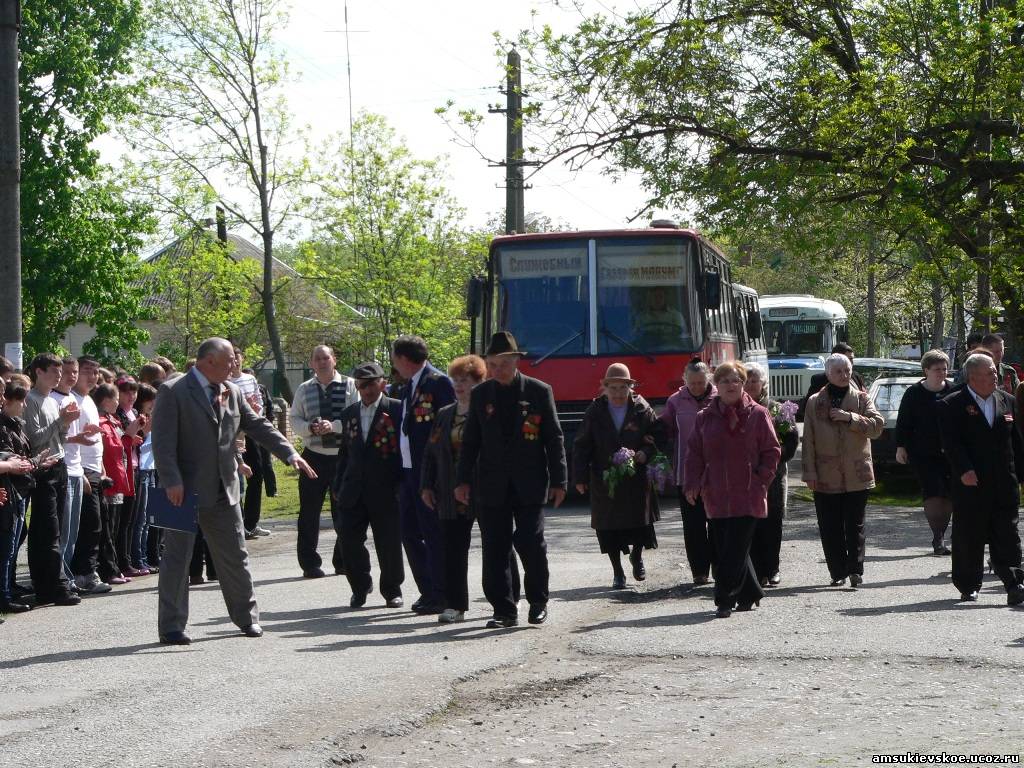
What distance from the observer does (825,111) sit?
20.5 m

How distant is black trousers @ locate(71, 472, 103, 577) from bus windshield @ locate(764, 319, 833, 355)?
33171mm

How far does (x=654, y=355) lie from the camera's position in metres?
18.5

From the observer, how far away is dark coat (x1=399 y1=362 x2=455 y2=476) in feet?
34.2

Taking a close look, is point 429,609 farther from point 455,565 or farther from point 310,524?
point 310,524

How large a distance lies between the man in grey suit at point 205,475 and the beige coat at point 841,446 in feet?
14.7

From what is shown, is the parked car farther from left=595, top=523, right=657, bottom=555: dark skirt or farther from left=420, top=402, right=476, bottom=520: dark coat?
left=420, top=402, right=476, bottom=520: dark coat

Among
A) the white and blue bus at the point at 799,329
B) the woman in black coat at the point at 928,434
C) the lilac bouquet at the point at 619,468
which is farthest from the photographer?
the white and blue bus at the point at 799,329

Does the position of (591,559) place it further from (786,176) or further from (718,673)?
(786,176)

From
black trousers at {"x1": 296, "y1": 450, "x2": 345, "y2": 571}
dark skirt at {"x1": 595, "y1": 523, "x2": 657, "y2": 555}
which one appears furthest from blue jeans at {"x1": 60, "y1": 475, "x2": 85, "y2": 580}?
→ dark skirt at {"x1": 595, "y1": 523, "x2": 657, "y2": 555}

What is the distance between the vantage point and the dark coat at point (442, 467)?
9.89 metres

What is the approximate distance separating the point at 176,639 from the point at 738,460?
12.6 ft

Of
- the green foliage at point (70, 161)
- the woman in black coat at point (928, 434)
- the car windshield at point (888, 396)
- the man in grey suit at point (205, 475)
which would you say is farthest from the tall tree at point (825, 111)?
the green foliage at point (70, 161)

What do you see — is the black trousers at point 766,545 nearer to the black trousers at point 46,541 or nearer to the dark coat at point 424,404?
the dark coat at point 424,404

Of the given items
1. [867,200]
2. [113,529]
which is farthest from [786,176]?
[113,529]
